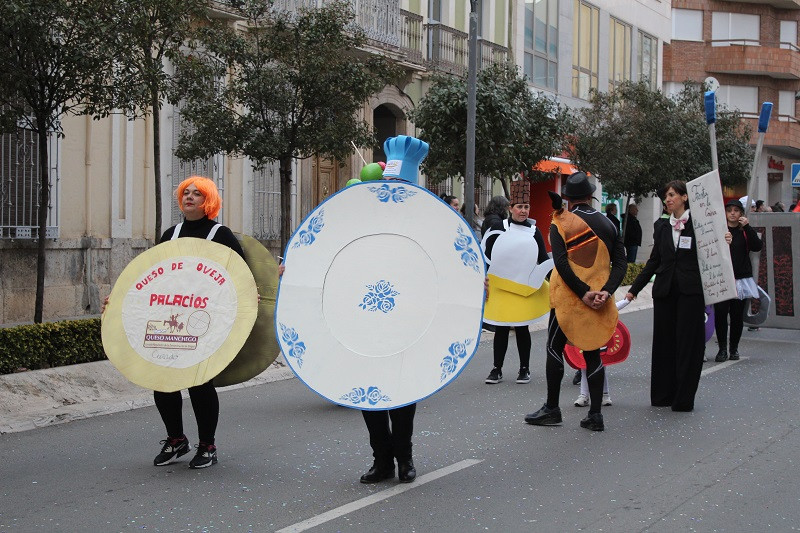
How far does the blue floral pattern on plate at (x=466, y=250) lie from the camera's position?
20.6 ft

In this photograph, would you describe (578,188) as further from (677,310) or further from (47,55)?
(47,55)

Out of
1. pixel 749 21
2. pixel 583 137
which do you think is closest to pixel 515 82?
pixel 583 137

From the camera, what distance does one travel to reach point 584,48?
36.8m

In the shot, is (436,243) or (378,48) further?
(378,48)

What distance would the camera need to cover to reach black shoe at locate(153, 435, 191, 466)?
7250 millimetres

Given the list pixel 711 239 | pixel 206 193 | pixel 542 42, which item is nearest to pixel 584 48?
pixel 542 42

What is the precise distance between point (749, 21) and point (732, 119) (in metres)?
17.3

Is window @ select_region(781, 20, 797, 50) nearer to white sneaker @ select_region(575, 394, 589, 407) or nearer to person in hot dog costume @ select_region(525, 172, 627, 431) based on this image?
white sneaker @ select_region(575, 394, 589, 407)

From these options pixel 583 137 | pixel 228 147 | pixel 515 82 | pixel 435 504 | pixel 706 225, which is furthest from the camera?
pixel 583 137

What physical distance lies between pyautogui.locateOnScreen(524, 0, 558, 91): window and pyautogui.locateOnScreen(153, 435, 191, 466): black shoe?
26125mm

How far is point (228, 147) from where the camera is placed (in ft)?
53.2

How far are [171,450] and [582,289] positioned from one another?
10.4ft

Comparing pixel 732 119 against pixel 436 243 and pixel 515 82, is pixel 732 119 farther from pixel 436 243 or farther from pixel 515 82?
pixel 436 243

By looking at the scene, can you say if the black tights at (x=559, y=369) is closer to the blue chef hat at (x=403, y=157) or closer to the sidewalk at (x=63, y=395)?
the blue chef hat at (x=403, y=157)
